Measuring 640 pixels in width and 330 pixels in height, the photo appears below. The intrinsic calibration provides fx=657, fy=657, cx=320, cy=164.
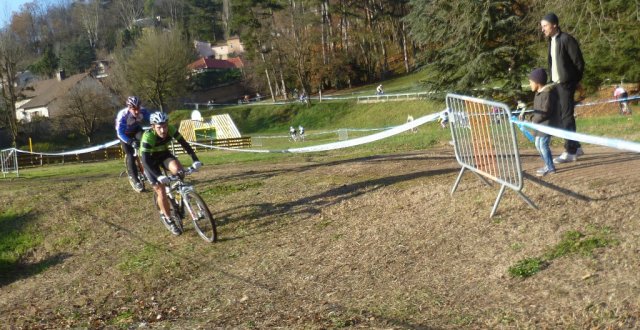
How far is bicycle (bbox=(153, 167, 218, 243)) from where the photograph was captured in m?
9.77

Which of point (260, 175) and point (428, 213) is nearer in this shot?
point (428, 213)

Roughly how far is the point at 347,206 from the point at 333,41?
227 ft

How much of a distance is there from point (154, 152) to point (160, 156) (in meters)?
0.16

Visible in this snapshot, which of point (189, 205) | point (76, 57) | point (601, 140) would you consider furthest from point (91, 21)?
point (601, 140)

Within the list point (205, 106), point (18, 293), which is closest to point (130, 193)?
point (18, 293)

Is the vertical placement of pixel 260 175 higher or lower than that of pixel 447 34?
lower

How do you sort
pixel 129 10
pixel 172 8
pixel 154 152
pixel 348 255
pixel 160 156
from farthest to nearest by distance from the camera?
1. pixel 129 10
2. pixel 172 8
3. pixel 160 156
4. pixel 154 152
5. pixel 348 255

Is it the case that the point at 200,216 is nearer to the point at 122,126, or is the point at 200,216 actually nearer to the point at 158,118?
the point at 158,118

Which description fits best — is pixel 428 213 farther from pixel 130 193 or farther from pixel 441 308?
pixel 130 193

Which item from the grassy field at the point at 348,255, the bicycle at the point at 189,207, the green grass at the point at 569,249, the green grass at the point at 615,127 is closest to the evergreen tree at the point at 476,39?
the green grass at the point at 615,127

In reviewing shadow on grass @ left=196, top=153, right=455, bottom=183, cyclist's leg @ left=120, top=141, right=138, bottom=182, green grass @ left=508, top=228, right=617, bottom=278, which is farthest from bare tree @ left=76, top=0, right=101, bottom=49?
green grass @ left=508, top=228, right=617, bottom=278

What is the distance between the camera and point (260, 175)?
1427 centimetres

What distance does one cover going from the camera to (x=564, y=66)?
28.7 ft

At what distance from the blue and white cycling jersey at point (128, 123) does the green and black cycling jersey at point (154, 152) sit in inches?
79.1
